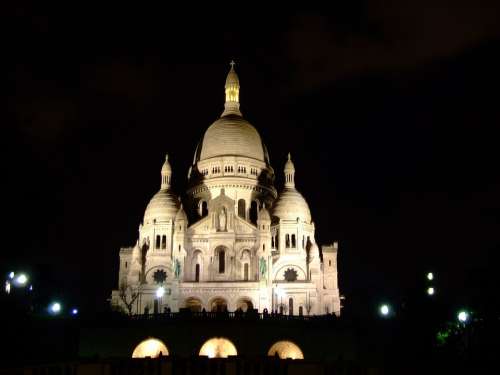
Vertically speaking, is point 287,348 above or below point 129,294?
below

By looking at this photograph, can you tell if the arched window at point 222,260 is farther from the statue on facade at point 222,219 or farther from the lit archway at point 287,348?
the lit archway at point 287,348

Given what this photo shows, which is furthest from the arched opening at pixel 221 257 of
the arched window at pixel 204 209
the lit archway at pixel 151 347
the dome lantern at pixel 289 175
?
the lit archway at pixel 151 347

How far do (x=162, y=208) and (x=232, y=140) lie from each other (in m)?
13.8

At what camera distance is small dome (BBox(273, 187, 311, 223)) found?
88312 mm

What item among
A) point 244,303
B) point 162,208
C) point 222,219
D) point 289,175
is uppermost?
point 289,175

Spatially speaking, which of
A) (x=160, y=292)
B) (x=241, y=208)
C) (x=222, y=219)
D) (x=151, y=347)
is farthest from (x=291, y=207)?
(x=151, y=347)

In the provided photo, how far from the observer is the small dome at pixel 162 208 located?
292ft

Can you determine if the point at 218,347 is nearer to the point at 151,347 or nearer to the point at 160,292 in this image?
the point at 151,347

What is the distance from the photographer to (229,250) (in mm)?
Result: 83812

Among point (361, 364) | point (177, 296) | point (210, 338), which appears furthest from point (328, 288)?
point (361, 364)

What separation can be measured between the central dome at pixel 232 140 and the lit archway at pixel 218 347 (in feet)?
137

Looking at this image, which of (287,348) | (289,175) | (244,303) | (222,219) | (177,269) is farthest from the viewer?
(289,175)

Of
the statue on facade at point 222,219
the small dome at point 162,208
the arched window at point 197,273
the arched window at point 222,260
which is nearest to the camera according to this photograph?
the arched window at point 222,260

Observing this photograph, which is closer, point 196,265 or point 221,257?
point 196,265
